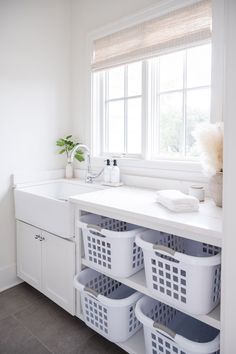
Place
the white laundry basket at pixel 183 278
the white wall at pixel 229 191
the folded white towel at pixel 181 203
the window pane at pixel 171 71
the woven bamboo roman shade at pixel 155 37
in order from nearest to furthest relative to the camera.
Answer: the white wall at pixel 229 191, the white laundry basket at pixel 183 278, the folded white towel at pixel 181 203, the woven bamboo roman shade at pixel 155 37, the window pane at pixel 171 71

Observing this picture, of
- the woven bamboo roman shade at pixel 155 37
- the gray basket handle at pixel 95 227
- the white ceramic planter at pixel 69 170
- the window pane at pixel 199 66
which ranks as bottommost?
the gray basket handle at pixel 95 227

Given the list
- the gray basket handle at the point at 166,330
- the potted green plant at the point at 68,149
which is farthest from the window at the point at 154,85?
the gray basket handle at the point at 166,330

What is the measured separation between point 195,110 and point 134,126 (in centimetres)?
60

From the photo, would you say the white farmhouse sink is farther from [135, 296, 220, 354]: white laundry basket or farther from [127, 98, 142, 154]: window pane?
[135, 296, 220, 354]: white laundry basket

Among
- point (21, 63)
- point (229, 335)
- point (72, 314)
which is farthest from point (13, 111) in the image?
point (229, 335)

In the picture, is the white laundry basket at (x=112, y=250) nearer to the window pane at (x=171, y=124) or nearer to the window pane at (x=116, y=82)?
the window pane at (x=171, y=124)

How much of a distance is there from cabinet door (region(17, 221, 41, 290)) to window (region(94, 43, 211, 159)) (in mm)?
993

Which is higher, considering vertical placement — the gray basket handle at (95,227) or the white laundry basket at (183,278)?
the gray basket handle at (95,227)

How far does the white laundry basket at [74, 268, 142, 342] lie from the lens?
5.09 ft

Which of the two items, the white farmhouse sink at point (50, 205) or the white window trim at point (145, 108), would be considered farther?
the white farmhouse sink at point (50, 205)

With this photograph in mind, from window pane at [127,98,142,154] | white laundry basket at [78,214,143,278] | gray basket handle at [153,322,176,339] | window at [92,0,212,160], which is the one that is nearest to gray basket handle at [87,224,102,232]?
white laundry basket at [78,214,143,278]

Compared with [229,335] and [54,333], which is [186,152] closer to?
[229,335]

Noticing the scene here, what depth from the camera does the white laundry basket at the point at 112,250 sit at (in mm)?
1510

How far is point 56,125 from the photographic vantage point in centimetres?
270
